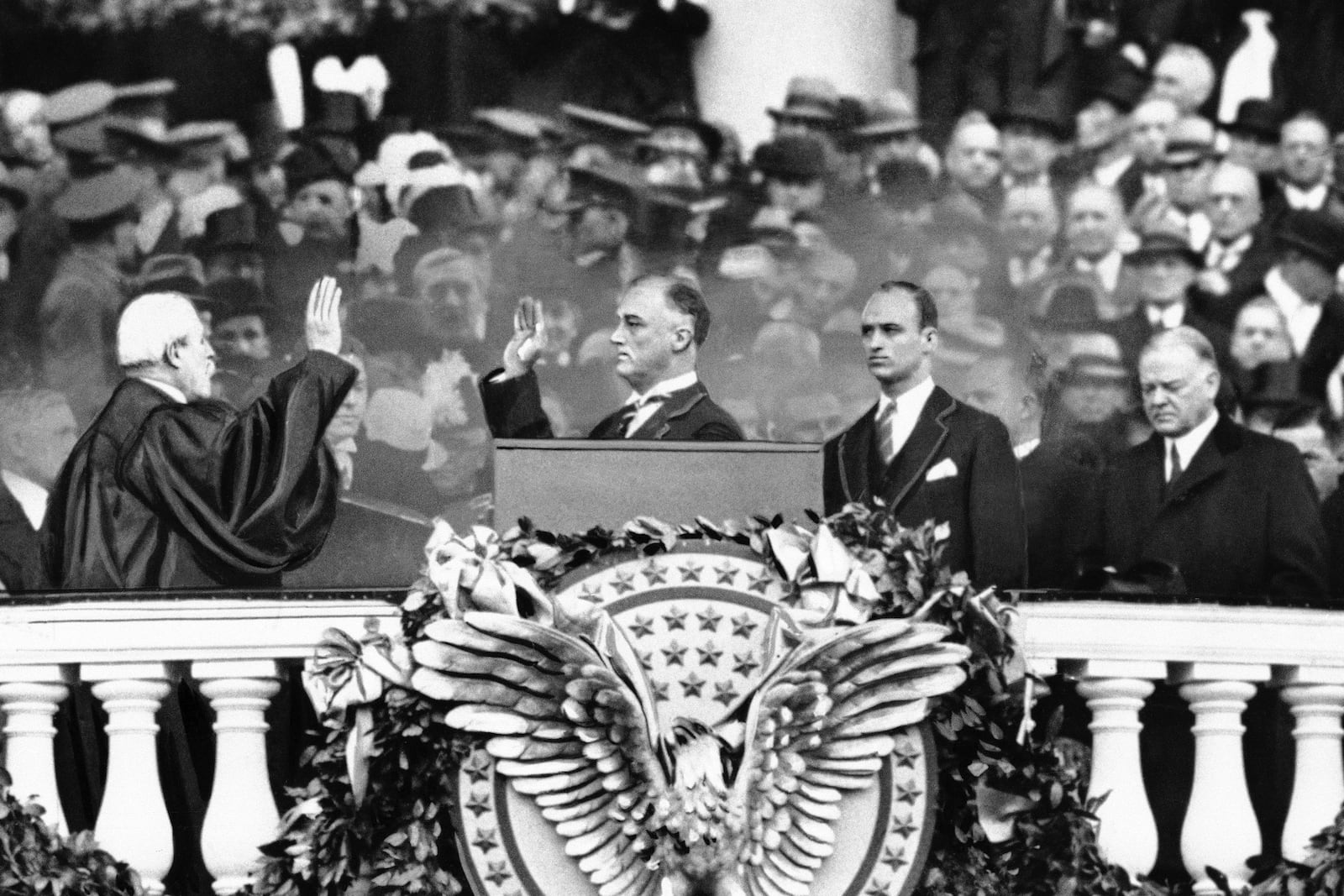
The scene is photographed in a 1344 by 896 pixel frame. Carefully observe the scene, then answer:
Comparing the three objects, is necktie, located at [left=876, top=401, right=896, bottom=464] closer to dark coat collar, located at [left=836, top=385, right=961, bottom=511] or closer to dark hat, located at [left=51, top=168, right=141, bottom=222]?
dark coat collar, located at [left=836, top=385, right=961, bottom=511]

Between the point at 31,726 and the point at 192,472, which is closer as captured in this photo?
Result: the point at 31,726

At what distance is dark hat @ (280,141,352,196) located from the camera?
1606cm

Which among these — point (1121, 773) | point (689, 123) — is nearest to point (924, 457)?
point (1121, 773)

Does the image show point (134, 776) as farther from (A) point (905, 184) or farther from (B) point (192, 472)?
(A) point (905, 184)

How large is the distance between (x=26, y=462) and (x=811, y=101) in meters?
3.33

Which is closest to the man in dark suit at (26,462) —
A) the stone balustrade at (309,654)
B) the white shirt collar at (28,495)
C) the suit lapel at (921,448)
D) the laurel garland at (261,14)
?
the white shirt collar at (28,495)

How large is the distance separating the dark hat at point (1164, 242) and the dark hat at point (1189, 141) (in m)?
0.24

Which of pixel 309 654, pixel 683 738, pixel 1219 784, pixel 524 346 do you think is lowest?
pixel 1219 784

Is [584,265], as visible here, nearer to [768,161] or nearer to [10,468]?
[768,161]

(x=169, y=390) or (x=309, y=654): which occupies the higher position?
(x=169, y=390)

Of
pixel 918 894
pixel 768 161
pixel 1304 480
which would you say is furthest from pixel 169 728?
pixel 768 161

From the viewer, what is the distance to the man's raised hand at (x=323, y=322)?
12555 mm

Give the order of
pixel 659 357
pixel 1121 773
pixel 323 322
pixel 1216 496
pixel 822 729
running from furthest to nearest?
pixel 1216 496
pixel 323 322
pixel 659 357
pixel 1121 773
pixel 822 729

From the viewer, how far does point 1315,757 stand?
1134 cm
